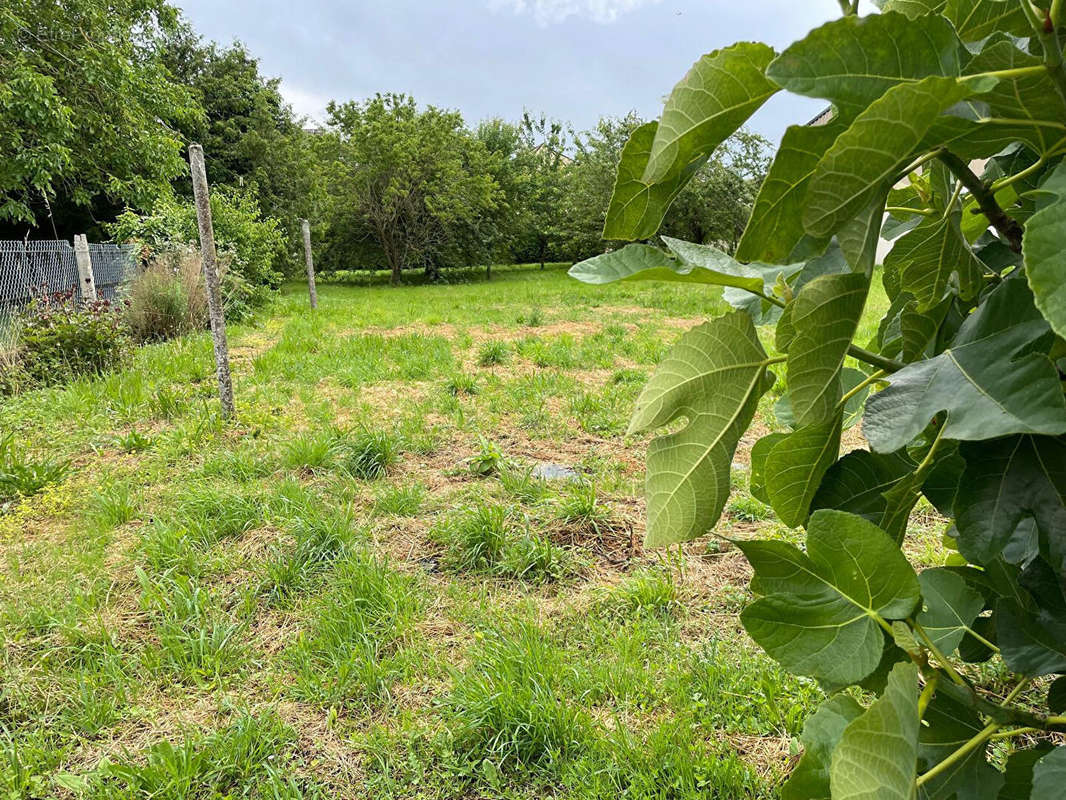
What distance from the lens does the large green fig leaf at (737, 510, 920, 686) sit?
15.5 inches

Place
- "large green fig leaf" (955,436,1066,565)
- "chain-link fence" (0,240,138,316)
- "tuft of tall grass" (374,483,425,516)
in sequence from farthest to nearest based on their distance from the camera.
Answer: "chain-link fence" (0,240,138,316), "tuft of tall grass" (374,483,425,516), "large green fig leaf" (955,436,1066,565)

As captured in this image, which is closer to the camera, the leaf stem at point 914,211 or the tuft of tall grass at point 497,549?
the leaf stem at point 914,211

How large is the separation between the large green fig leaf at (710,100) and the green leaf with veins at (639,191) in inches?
1.4

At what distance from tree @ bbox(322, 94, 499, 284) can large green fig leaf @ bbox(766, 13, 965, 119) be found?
63.9 ft

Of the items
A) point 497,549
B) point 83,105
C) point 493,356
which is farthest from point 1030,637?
point 83,105

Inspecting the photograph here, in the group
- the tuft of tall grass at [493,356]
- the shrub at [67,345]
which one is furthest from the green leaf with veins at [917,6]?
the shrub at [67,345]

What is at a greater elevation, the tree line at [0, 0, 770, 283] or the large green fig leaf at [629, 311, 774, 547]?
the tree line at [0, 0, 770, 283]

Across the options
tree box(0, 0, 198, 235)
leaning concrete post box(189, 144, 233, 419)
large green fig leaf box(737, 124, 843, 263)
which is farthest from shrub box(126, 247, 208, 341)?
large green fig leaf box(737, 124, 843, 263)

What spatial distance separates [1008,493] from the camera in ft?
1.28

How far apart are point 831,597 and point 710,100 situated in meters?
0.34

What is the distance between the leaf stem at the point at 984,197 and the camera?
370 mm

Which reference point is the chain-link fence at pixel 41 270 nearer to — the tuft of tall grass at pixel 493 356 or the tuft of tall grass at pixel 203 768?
the tuft of tall grass at pixel 493 356

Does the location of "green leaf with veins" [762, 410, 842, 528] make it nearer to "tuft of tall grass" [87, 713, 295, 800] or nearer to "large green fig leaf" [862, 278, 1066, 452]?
"large green fig leaf" [862, 278, 1066, 452]

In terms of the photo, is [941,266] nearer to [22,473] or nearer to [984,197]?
[984,197]
